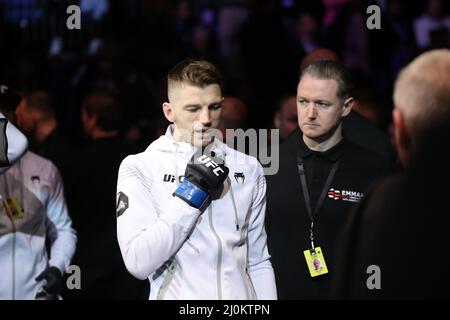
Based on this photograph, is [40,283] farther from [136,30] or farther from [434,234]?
[136,30]

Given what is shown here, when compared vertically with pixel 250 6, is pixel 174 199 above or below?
below

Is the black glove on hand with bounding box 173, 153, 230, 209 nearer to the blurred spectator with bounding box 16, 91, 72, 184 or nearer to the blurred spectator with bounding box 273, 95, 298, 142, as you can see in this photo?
the blurred spectator with bounding box 273, 95, 298, 142

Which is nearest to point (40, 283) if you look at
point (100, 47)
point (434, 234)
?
point (434, 234)

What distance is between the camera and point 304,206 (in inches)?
196

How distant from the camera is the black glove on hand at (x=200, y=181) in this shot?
3914mm

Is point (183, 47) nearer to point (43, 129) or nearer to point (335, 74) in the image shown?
point (43, 129)

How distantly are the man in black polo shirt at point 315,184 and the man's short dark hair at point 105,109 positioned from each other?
6.16 feet

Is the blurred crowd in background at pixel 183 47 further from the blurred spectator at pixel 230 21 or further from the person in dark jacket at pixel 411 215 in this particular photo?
the person in dark jacket at pixel 411 215

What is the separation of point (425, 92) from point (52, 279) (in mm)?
3385

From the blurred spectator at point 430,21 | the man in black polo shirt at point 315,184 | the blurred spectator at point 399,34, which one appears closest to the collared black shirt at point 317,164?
the man in black polo shirt at point 315,184

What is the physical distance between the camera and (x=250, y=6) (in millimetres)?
10891

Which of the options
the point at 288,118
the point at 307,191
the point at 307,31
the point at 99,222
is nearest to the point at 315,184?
the point at 307,191
